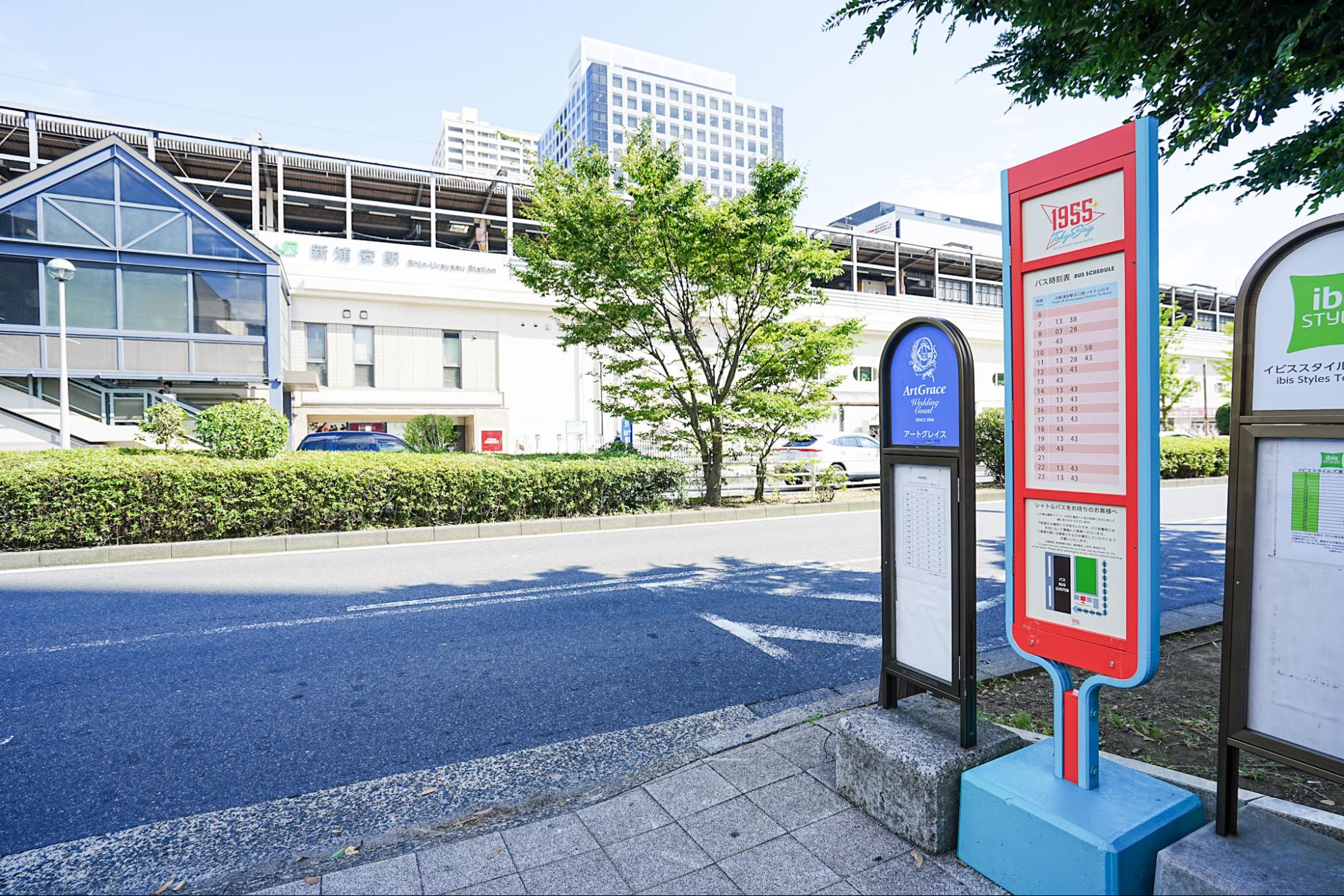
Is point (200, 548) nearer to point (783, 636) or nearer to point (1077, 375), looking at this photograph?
point (783, 636)

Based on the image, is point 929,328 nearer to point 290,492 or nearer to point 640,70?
point 290,492

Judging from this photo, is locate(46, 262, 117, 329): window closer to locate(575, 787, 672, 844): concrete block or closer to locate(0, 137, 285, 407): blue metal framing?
locate(0, 137, 285, 407): blue metal framing

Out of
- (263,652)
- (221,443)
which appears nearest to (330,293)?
(221,443)

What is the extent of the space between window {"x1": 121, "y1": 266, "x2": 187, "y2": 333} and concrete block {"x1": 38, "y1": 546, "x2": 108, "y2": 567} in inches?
540

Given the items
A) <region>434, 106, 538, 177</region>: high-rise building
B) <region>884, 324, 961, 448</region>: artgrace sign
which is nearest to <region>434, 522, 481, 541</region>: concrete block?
<region>884, 324, 961, 448</region>: artgrace sign

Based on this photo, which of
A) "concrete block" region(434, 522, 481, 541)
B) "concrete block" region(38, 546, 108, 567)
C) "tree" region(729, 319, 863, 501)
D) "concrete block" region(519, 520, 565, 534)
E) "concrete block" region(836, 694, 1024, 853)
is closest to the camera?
"concrete block" region(836, 694, 1024, 853)

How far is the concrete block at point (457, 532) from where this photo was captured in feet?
32.4

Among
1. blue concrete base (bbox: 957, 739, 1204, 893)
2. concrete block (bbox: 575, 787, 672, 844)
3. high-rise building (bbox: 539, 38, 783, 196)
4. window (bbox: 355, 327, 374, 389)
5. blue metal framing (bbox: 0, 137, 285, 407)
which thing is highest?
high-rise building (bbox: 539, 38, 783, 196)

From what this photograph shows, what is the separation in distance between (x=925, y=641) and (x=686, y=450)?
37.3 ft

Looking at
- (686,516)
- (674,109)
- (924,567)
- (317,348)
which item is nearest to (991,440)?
(686,516)

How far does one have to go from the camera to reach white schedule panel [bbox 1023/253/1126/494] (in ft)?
7.02

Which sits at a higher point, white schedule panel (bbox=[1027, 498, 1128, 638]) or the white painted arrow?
white schedule panel (bbox=[1027, 498, 1128, 638])

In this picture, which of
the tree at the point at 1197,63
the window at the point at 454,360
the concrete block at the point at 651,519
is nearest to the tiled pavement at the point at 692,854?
the tree at the point at 1197,63

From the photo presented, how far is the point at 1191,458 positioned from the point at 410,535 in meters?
19.3
